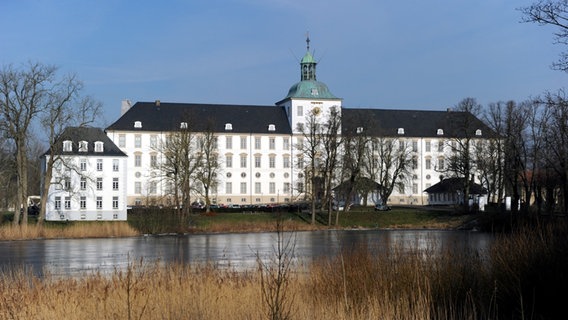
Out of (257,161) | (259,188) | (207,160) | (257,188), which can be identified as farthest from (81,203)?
(257,161)

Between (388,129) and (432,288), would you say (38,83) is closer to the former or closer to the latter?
(432,288)

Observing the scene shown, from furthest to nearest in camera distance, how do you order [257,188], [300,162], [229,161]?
[257,188] → [229,161] → [300,162]

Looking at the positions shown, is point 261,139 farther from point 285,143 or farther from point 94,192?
point 94,192

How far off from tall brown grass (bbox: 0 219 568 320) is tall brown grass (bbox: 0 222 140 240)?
37.6 m

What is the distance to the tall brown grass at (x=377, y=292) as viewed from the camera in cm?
1167

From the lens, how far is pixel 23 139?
5509cm

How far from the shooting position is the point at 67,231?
173 feet

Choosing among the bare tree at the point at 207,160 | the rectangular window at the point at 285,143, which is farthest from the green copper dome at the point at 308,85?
the bare tree at the point at 207,160

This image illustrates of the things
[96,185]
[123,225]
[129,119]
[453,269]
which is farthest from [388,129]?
[453,269]

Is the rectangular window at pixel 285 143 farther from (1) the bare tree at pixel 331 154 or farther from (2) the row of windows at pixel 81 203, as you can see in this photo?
(2) the row of windows at pixel 81 203

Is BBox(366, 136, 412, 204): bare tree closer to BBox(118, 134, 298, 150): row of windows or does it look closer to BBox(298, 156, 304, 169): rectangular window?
BBox(298, 156, 304, 169): rectangular window

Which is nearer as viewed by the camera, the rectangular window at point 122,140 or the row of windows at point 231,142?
the rectangular window at point 122,140

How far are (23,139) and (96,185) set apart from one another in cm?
2301

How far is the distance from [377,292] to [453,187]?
69752 mm
